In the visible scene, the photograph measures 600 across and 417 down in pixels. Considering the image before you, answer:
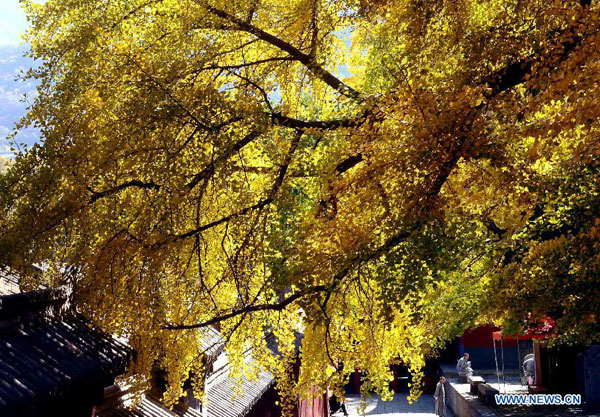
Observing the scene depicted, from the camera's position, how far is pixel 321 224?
8.17 metres

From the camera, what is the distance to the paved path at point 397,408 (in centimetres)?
2608

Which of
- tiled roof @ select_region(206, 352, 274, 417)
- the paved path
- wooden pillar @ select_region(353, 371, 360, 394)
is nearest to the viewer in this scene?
tiled roof @ select_region(206, 352, 274, 417)

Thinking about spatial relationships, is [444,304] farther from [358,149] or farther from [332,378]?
[358,149]

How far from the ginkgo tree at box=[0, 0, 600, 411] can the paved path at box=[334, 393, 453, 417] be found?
673 inches

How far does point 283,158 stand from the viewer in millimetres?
8492

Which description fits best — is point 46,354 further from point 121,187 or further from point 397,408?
point 397,408

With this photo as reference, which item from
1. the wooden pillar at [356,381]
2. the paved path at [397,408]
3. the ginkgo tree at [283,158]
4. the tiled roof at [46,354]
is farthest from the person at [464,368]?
the tiled roof at [46,354]

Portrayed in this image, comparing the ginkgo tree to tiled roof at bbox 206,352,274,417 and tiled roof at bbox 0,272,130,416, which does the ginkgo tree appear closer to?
tiled roof at bbox 0,272,130,416

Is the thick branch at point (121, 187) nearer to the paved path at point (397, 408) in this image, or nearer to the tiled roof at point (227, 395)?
the tiled roof at point (227, 395)

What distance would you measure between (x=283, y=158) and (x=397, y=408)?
2208 centimetres

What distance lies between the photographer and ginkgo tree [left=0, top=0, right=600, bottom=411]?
7.44m

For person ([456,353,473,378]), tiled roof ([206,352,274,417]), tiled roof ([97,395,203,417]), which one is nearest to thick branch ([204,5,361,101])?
tiled roof ([97,395,203,417])

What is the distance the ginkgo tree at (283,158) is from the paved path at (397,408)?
56.1 ft

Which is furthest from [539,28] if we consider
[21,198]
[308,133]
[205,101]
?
[21,198]
